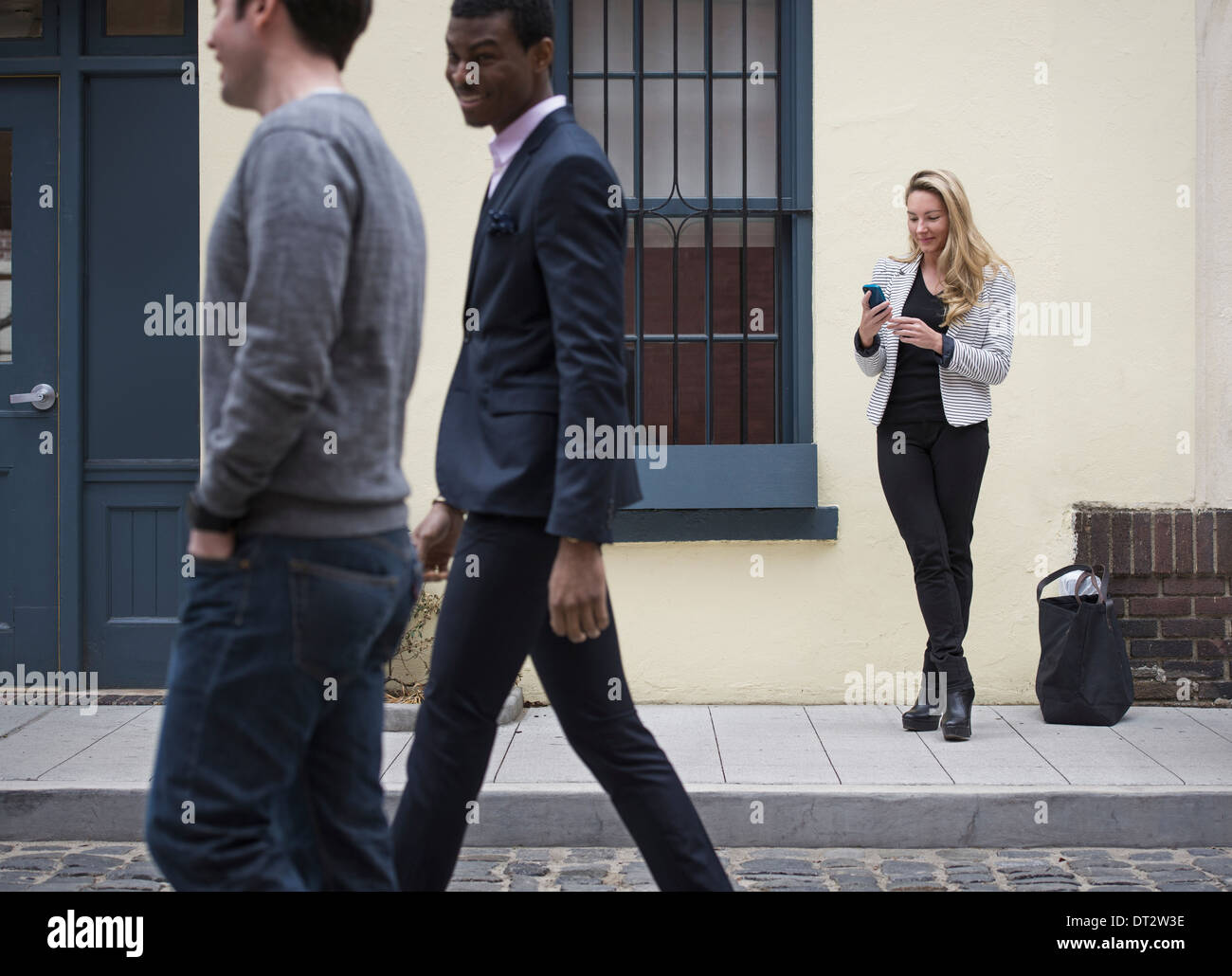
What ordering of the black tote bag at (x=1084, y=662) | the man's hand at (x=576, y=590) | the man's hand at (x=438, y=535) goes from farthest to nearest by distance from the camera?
the black tote bag at (x=1084, y=662) → the man's hand at (x=438, y=535) → the man's hand at (x=576, y=590)

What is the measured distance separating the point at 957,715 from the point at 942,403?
3.97 ft

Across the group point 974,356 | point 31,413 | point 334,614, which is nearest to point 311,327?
point 334,614

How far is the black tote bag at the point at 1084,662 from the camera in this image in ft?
18.9

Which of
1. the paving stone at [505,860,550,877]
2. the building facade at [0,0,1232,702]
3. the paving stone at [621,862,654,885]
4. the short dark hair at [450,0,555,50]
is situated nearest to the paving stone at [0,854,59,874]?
the paving stone at [505,860,550,877]

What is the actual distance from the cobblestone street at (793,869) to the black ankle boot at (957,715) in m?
0.87

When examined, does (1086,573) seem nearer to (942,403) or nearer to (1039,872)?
(942,403)

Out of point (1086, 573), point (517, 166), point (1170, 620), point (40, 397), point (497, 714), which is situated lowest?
point (1170, 620)

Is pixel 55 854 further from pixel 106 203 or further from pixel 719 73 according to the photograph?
pixel 719 73

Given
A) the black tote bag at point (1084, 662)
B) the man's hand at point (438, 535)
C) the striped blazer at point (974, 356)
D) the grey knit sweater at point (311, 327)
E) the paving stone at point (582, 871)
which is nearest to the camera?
the grey knit sweater at point (311, 327)

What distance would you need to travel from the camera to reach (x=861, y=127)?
627 centimetres

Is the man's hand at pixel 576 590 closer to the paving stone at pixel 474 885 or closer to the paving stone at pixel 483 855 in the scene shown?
the paving stone at pixel 474 885

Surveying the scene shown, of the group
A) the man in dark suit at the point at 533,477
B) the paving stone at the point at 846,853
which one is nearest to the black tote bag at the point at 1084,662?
the paving stone at the point at 846,853

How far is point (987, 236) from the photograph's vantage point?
6.29 metres

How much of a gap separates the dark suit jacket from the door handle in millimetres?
3999
